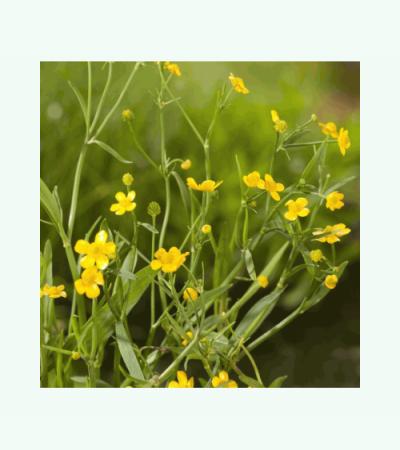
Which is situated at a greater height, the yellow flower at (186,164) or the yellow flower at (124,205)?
the yellow flower at (186,164)

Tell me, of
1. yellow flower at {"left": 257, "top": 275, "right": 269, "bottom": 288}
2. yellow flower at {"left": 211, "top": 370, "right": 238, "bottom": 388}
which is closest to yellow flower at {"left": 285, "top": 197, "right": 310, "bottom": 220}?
yellow flower at {"left": 257, "top": 275, "right": 269, "bottom": 288}

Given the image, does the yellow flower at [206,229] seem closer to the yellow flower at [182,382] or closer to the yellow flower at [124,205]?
the yellow flower at [124,205]

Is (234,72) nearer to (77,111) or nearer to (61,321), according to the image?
(77,111)

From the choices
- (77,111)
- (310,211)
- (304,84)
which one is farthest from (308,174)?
(77,111)

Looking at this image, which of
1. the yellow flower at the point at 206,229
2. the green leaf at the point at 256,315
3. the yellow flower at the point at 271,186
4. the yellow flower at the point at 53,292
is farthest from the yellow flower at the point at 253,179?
the yellow flower at the point at 53,292

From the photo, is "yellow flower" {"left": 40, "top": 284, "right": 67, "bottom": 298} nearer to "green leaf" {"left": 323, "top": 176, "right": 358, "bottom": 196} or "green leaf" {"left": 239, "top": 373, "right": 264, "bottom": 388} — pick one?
"green leaf" {"left": 239, "top": 373, "right": 264, "bottom": 388}

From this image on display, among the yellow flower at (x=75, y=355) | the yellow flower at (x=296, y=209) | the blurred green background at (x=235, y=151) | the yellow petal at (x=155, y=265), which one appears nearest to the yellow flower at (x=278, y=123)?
the blurred green background at (x=235, y=151)

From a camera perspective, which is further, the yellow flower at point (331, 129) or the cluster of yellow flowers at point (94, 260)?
the yellow flower at point (331, 129)

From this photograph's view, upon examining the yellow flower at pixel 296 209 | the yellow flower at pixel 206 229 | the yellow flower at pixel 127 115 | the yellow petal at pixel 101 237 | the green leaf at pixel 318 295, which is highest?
the yellow flower at pixel 127 115
